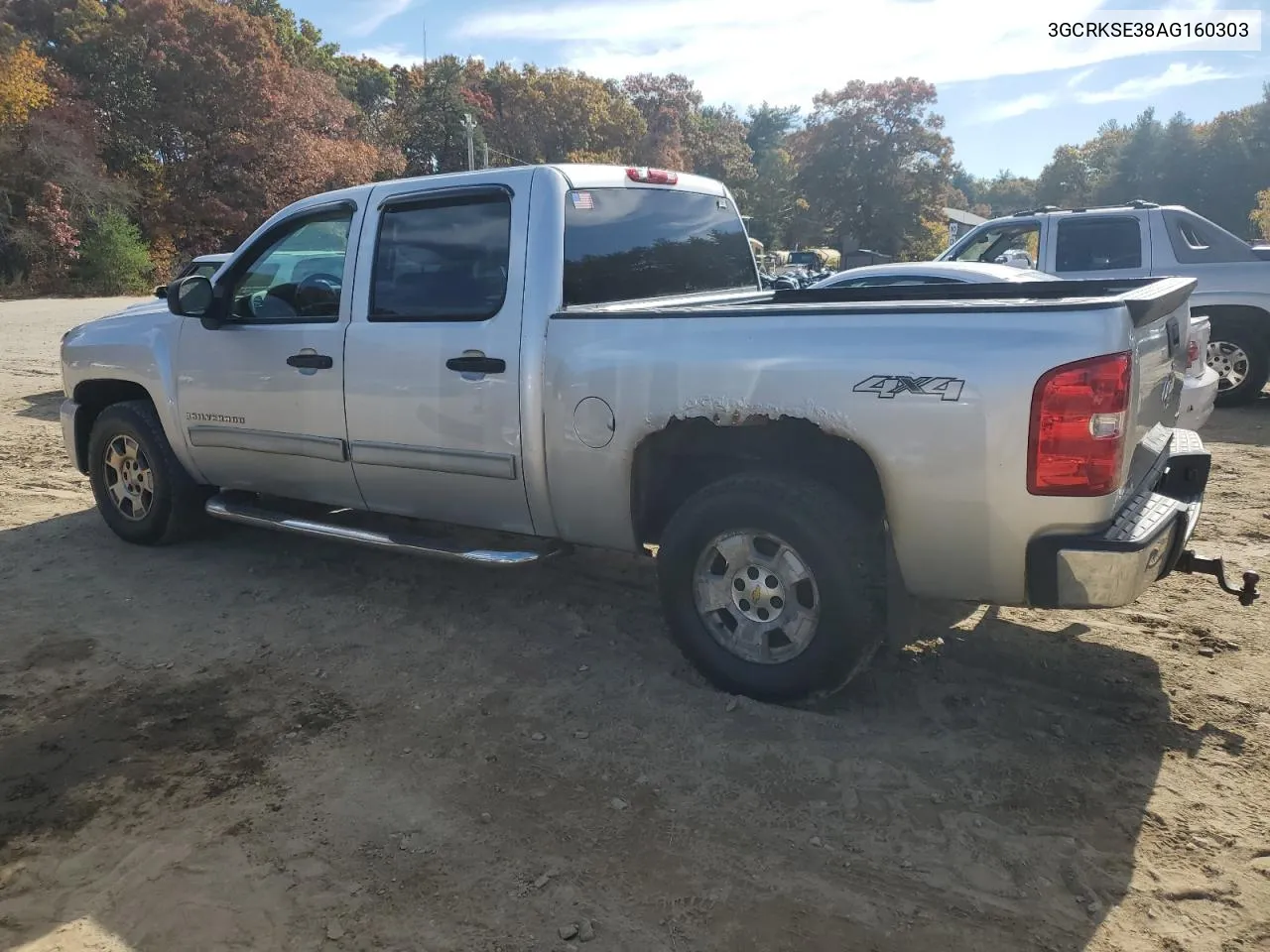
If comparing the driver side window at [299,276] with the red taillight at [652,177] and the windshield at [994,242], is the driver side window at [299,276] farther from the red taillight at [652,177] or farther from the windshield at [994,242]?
the windshield at [994,242]

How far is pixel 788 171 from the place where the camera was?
70375 millimetres

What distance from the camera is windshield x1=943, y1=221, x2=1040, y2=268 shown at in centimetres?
946

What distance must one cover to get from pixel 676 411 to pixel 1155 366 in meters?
1.65

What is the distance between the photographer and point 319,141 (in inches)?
1330

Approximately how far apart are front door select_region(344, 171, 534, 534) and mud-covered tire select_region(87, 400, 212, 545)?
4.99 ft

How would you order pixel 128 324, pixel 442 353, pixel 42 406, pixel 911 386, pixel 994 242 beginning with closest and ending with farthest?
pixel 911 386 → pixel 442 353 → pixel 128 324 → pixel 994 242 → pixel 42 406

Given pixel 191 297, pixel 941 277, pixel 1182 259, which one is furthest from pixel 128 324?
pixel 1182 259

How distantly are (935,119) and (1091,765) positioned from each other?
55.9 metres

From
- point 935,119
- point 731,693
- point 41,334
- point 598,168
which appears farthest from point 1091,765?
point 935,119

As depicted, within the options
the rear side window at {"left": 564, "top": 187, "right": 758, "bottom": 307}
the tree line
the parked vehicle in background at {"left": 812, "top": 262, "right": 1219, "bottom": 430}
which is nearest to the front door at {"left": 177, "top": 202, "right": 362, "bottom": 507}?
the rear side window at {"left": 564, "top": 187, "right": 758, "bottom": 307}

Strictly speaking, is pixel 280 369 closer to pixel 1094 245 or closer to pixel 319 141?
pixel 1094 245

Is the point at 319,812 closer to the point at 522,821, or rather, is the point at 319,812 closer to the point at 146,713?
the point at 522,821

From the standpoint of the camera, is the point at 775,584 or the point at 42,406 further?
the point at 42,406

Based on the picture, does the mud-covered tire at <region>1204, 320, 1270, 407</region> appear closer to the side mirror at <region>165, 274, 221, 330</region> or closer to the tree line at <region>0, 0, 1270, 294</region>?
the side mirror at <region>165, 274, 221, 330</region>
